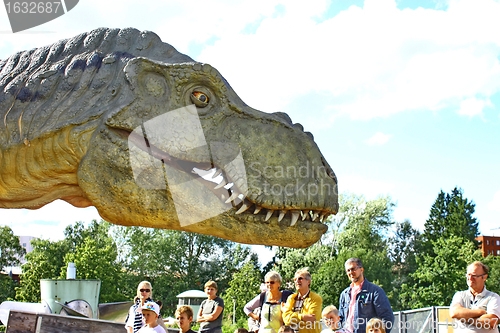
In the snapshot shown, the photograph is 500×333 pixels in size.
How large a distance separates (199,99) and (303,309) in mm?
3548

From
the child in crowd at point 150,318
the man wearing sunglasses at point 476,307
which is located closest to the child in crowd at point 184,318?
the child in crowd at point 150,318

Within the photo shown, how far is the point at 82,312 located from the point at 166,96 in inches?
675

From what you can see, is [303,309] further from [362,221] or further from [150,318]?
[362,221]

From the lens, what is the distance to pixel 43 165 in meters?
3.73

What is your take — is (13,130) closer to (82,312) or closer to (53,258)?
(82,312)

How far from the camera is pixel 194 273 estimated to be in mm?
61156

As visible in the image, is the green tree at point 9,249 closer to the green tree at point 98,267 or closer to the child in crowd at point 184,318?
the green tree at point 98,267

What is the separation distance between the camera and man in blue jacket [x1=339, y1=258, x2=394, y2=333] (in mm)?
5617

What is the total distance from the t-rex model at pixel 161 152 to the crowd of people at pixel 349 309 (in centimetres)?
220

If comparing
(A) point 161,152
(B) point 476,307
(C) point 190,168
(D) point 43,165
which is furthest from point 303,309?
(D) point 43,165

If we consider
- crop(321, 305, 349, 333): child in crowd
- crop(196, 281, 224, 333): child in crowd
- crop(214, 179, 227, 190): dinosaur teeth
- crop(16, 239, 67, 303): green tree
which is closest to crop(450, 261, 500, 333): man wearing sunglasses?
crop(321, 305, 349, 333): child in crowd

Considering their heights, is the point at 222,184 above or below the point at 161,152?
below

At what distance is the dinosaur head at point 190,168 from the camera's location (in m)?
3.61

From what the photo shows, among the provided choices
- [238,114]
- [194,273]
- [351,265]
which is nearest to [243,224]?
[238,114]
